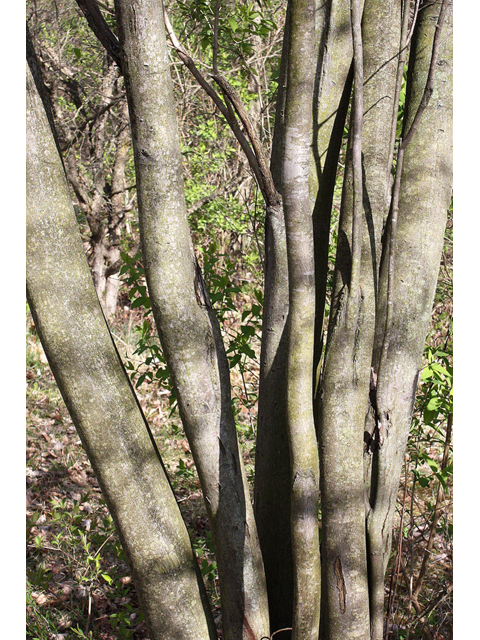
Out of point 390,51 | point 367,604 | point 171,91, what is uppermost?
point 390,51

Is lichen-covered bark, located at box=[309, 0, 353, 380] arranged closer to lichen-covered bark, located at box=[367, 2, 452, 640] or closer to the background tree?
the background tree

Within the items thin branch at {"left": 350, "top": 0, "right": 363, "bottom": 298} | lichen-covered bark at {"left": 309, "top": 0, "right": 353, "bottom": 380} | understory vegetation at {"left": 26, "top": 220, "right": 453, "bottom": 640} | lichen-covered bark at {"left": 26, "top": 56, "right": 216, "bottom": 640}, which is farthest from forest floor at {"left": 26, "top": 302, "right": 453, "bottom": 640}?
lichen-covered bark at {"left": 309, "top": 0, "right": 353, "bottom": 380}

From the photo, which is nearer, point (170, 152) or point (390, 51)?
point (170, 152)

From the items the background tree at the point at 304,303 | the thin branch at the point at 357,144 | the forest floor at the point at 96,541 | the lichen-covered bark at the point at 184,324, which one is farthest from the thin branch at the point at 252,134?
the forest floor at the point at 96,541

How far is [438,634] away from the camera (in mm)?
2377

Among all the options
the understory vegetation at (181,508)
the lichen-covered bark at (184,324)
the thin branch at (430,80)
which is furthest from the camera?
the understory vegetation at (181,508)

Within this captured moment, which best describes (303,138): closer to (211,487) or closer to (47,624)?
(211,487)

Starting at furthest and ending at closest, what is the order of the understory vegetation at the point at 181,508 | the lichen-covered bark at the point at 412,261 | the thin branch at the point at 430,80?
the understory vegetation at the point at 181,508 < the lichen-covered bark at the point at 412,261 < the thin branch at the point at 430,80

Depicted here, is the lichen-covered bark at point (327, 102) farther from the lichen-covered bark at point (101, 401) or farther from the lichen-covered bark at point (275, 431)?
the lichen-covered bark at point (101, 401)

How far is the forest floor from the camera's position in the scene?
247cm

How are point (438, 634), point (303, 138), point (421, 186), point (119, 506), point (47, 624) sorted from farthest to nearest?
point (47, 624)
point (438, 634)
point (421, 186)
point (119, 506)
point (303, 138)

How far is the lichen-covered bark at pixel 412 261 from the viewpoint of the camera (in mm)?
1675

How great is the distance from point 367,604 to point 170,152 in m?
1.53

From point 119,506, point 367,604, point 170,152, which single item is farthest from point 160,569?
point 170,152
